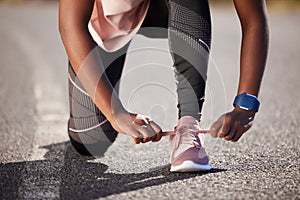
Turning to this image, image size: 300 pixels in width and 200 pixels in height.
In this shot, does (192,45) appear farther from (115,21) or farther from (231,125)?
(231,125)

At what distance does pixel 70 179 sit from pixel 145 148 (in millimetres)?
678

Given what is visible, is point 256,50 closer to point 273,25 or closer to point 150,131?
point 150,131

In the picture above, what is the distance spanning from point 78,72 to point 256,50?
634 millimetres

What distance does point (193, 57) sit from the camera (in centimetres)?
282

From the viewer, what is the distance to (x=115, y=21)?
2.96 meters

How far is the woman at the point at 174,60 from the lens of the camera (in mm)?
2477

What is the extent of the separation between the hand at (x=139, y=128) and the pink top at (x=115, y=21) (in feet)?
1.99

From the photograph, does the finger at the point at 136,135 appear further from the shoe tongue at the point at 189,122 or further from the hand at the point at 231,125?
the shoe tongue at the point at 189,122

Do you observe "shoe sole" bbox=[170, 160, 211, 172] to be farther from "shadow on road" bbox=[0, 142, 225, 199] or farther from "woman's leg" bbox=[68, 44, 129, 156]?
"woman's leg" bbox=[68, 44, 129, 156]

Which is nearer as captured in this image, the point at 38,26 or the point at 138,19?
the point at 138,19

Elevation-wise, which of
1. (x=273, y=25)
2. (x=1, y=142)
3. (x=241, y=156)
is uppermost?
(x=241, y=156)

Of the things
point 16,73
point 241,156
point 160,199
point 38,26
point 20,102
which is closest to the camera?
point 160,199

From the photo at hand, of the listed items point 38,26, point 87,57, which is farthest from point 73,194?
point 38,26

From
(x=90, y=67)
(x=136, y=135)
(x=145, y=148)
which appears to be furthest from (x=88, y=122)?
(x=136, y=135)
